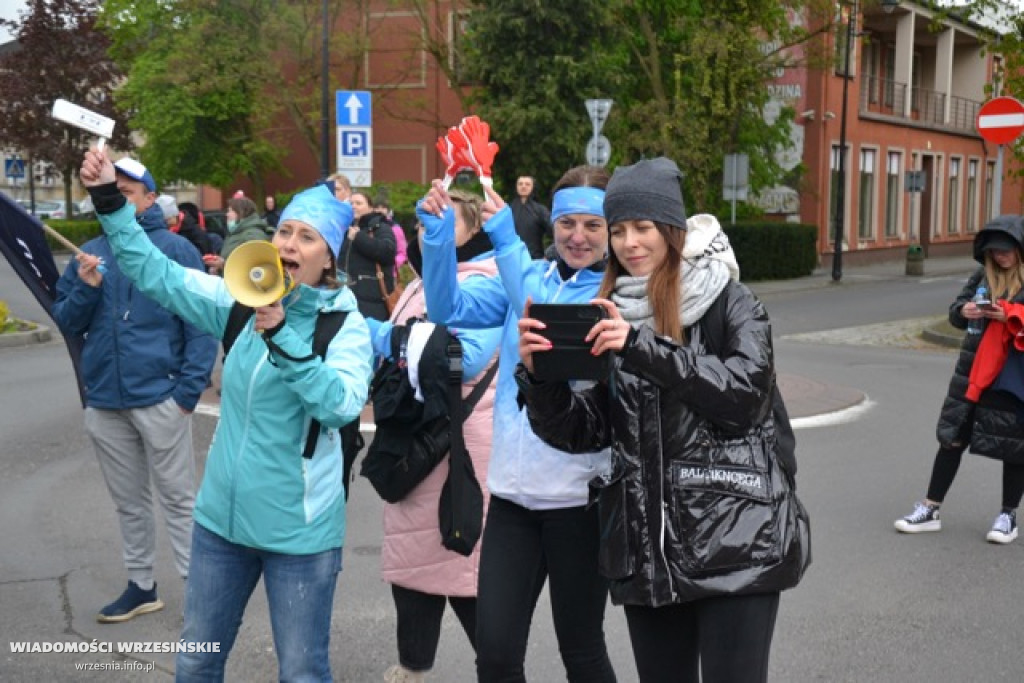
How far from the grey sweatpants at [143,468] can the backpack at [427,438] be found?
5.08 ft

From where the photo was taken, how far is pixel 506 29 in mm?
28125

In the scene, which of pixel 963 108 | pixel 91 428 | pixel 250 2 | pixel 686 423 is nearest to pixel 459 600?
pixel 686 423

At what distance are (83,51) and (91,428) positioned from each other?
45.8 m

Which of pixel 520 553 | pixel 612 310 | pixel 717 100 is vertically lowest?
pixel 520 553

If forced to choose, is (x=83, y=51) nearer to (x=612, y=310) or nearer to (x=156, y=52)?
(x=156, y=52)

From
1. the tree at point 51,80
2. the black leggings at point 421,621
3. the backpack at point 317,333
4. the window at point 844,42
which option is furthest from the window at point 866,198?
the backpack at point 317,333

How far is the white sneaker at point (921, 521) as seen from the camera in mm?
6941

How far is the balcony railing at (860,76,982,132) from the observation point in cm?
3894

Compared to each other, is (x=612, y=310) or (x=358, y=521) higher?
(x=612, y=310)

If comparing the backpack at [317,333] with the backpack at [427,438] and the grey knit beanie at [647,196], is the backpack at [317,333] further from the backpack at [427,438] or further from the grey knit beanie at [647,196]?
the grey knit beanie at [647,196]

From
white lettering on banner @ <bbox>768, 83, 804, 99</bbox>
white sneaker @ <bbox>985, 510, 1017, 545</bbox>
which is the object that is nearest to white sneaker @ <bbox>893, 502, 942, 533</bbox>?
white sneaker @ <bbox>985, 510, 1017, 545</bbox>

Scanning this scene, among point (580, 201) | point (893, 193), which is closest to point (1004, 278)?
point (580, 201)

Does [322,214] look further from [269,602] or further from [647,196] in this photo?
[269,602]

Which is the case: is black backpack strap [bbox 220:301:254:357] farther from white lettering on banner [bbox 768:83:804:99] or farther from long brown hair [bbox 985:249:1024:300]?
white lettering on banner [bbox 768:83:804:99]
